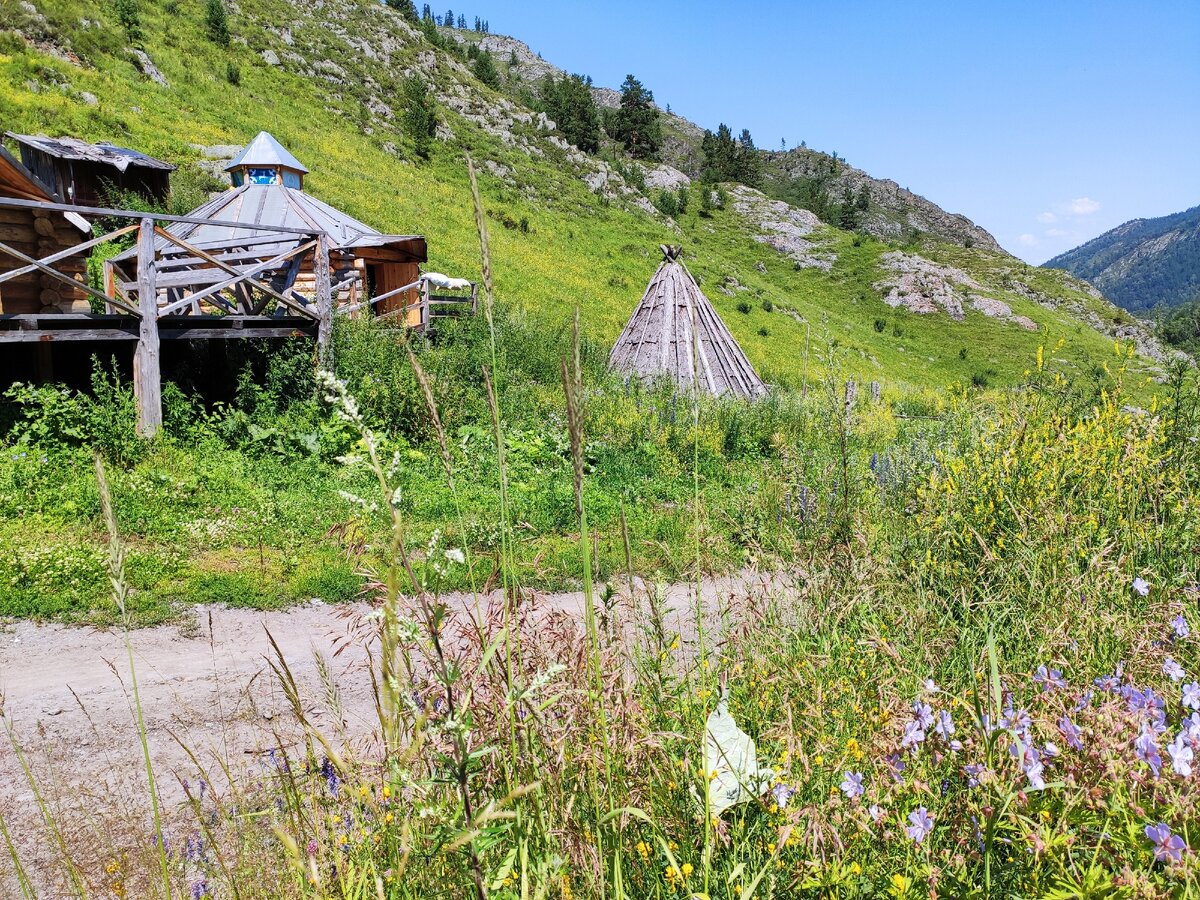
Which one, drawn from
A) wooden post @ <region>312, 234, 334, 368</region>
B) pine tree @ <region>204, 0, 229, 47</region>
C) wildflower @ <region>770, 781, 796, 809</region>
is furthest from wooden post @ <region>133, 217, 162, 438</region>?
pine tree @ <region>204, 0, 229, 47</region>

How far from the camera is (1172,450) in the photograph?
4969 mm

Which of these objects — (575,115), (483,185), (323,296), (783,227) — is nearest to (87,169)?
(323,296)

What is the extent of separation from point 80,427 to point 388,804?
8.74 metres

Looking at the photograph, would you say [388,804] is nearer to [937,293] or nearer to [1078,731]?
[1078,731]

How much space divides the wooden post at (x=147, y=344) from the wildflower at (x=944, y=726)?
33.2 ft

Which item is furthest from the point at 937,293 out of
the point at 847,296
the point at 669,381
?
the point at 669,381

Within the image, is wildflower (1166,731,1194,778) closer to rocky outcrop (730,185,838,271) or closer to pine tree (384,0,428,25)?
rocky outcrop (730,185,838,271)

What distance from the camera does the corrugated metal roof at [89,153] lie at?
16.7 metres

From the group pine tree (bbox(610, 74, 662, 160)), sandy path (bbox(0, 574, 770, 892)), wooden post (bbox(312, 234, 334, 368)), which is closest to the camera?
sandy path (bbox(0, 574, 770, 892))

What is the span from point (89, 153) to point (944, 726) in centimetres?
2236

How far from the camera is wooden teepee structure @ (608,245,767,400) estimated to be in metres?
14.9

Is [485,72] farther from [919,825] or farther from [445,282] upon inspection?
[919,825]

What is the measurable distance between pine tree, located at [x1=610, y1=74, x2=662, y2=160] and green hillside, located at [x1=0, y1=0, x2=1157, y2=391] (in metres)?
19.1

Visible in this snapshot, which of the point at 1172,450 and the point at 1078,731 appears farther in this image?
the point at 1172,450
